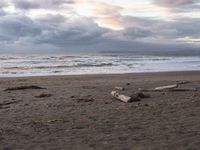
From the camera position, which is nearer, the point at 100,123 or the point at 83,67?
the point at 100,123

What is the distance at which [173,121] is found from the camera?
30.7 ft

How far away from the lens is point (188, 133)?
8023mm

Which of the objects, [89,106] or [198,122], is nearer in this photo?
[198,122]

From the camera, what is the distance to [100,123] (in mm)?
9266

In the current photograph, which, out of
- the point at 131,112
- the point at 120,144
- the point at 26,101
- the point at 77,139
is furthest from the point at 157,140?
the point at 26,101

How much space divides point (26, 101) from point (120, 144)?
672 cm

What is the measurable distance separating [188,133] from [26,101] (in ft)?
22.2

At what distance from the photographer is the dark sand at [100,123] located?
7332 millimetres

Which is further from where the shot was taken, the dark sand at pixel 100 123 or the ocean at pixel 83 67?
the ocean at pixel 83 67

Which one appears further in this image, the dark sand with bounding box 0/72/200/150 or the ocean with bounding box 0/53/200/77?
the ocean with bounding box 0/53/200/77

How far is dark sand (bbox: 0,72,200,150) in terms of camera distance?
7.33 meters

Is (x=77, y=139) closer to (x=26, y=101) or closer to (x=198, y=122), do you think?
(x=198, y=122)

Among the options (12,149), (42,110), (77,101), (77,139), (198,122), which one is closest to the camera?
(12,149)

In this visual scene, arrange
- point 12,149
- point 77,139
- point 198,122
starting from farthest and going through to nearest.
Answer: point 198,122 → point 77,139 → point 12,149
